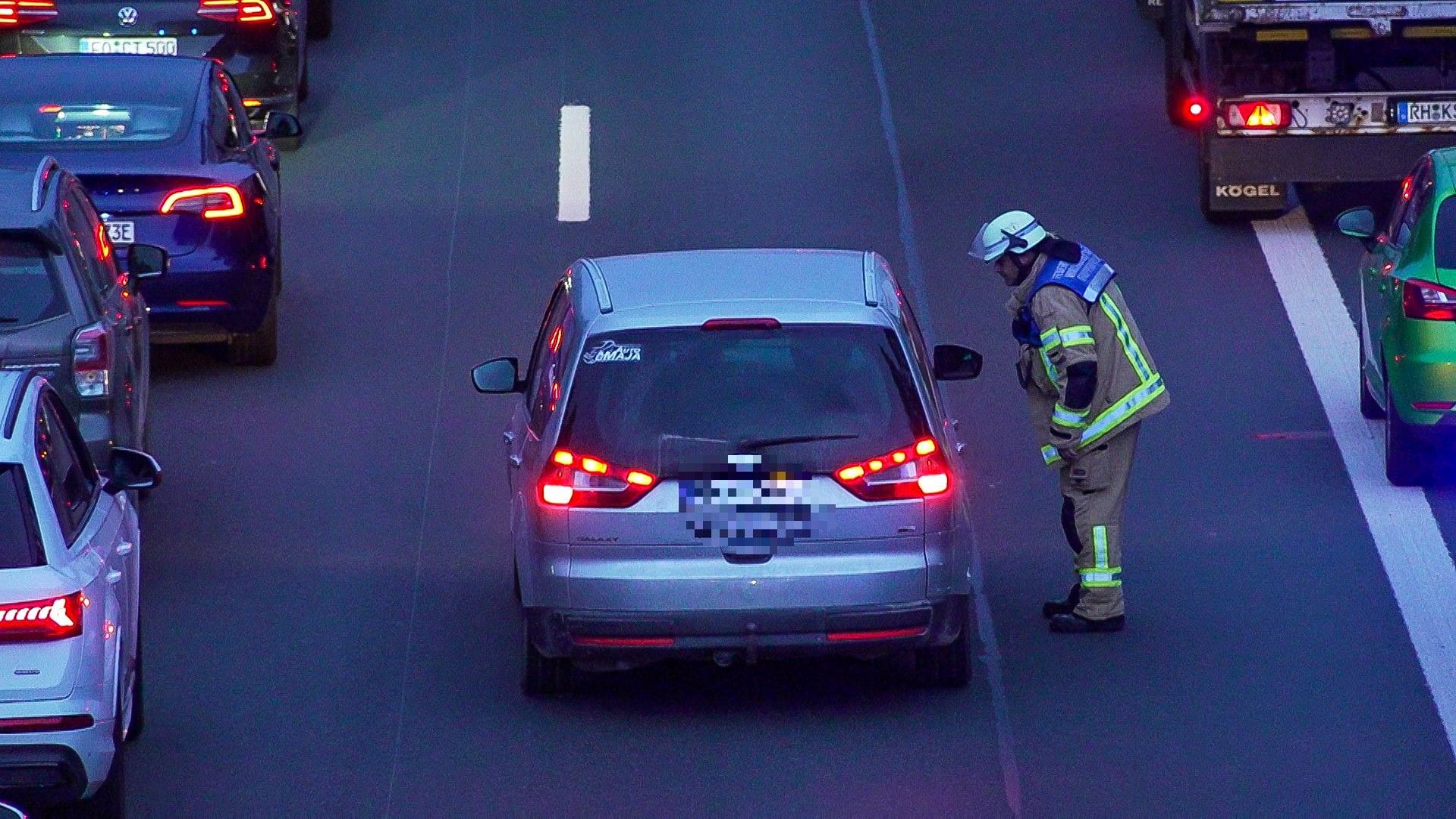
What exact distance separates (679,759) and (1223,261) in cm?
850

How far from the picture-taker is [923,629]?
29.3ft

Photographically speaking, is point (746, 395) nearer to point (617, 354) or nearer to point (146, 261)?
point (617, 354)

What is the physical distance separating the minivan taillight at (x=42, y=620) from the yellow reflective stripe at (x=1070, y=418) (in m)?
4.26

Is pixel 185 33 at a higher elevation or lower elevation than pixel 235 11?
lower

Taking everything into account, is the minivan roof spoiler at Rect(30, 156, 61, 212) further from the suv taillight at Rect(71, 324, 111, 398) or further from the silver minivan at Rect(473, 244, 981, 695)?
the silver minivan at Rect(473, 244, 981, 695)

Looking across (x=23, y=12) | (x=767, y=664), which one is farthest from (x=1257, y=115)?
(x=23, y=12)

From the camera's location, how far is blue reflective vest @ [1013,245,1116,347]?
10.1 metres

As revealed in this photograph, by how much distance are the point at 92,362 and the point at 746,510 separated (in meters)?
3.35

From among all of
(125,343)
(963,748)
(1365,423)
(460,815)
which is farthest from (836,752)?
(1365,423)

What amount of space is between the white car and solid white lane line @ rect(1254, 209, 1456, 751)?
4470mm

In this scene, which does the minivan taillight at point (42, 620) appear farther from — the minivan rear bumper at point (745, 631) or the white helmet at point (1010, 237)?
the white helmet at point (1010, 237)

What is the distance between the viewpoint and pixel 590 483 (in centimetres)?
881

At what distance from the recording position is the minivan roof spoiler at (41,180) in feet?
35.4

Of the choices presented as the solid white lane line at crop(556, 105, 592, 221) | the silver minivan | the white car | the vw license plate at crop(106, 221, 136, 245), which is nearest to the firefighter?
the silver minivan
